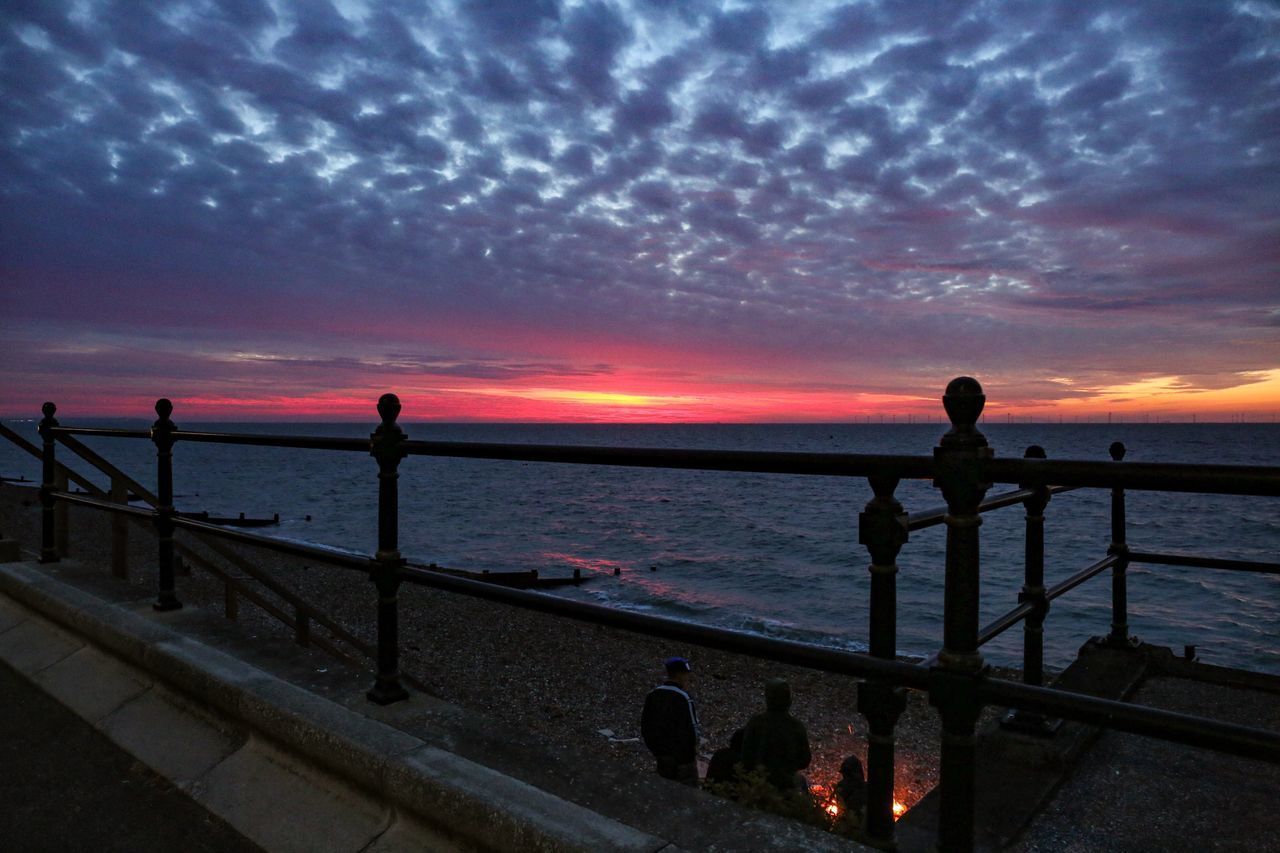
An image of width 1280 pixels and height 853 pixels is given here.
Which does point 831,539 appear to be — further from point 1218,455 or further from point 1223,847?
point 1218,455

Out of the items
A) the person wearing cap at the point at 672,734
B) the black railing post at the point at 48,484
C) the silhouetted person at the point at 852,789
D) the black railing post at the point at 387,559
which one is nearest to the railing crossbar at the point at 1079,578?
the black railing post at the point at 387,559

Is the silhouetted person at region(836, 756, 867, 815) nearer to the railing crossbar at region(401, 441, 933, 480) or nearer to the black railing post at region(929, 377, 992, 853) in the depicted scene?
the black railing post at region(929, 377, 992, 853)

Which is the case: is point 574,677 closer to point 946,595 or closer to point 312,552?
point 312,552

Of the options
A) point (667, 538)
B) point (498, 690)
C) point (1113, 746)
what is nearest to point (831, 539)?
point (667, 538)

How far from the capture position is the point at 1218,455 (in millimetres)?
103812

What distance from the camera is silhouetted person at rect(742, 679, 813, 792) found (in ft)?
20.1

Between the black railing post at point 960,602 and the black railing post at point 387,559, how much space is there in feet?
6.15

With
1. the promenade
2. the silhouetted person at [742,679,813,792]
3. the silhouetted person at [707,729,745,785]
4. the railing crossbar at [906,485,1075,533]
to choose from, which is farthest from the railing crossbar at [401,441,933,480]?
the silhouetted person at [707,729,745,785]

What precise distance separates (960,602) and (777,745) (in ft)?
16.4

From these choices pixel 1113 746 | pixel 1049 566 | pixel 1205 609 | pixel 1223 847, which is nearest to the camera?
pixel 1223 847

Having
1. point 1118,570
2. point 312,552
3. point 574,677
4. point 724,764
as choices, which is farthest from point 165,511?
point 574,677

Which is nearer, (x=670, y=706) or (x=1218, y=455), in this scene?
(x=670, y=706)

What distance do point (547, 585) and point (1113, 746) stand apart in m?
28.6

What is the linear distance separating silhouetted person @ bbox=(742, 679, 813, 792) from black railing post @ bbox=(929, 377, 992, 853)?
4481mm
